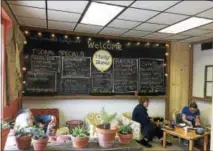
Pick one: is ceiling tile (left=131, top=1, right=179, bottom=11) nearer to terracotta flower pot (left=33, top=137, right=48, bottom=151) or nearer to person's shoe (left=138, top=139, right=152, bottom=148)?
terracotta flower pot (left=33, top=137, right=48, bottom=151)

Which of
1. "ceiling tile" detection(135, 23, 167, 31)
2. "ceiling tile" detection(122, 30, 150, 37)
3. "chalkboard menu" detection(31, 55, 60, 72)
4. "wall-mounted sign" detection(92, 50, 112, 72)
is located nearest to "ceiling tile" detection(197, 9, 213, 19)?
"ceiling tile" detection(135, 23, 167, 31)

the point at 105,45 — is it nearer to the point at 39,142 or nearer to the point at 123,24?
the point at 123,24

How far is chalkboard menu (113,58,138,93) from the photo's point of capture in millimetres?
4930

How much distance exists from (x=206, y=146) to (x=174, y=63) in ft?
7.04

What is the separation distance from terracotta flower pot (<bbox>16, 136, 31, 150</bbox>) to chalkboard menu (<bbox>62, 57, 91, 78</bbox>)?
2525 millimetres

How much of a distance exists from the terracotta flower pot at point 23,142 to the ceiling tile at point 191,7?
232 centimetres

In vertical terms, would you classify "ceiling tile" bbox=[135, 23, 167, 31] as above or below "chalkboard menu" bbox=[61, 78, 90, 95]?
above

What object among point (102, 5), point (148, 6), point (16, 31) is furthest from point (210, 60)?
point (16, 31)

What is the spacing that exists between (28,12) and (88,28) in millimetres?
1289

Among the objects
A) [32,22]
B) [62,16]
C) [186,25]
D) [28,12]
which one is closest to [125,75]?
[186,25]

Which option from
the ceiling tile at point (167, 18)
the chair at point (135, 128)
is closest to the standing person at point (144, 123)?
the chair at point (135, 128)

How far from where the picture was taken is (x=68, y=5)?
2.79 m

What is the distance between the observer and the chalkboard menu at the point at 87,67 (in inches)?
172

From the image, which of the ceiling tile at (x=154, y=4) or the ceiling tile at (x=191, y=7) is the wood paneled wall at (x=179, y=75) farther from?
the ceiling tile at (x=154, y=4)
